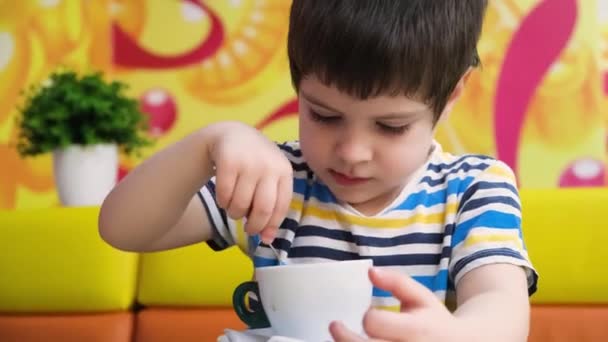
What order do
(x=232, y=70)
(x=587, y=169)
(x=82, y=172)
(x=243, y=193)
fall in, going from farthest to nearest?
(x=232, y=70) → (x=587, y=169) → (x=82, y=172) → (x=243, y=193)

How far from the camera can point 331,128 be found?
2.46 ft

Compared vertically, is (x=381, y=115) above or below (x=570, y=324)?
above

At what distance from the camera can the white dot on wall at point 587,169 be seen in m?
2.18

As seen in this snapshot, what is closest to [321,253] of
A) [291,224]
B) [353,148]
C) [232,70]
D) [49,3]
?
[291,224]

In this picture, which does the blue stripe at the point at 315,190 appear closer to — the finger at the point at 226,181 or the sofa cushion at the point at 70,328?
the finger at the point at 226,181

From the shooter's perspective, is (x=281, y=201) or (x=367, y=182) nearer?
(x=281, y=201)

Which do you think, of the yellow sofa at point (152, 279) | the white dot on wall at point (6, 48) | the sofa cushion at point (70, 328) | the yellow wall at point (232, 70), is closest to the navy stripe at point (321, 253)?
the yellow sofa at point (152, 279)

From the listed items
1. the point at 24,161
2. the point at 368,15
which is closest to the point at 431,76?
the point at 368,15

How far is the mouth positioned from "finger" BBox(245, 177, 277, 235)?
128 mm

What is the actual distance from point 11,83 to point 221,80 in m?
0.60

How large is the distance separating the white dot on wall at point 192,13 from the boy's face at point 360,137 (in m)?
1.60

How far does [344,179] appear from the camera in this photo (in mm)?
792

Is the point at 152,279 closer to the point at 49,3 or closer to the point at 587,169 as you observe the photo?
the point at 49,3

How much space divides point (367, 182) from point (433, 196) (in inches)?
4.1
